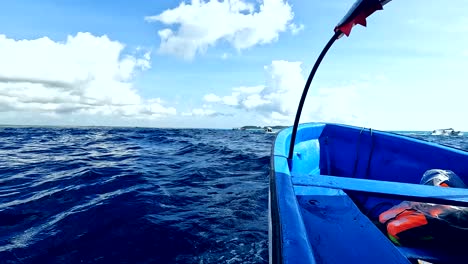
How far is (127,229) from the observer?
3834 millimetres

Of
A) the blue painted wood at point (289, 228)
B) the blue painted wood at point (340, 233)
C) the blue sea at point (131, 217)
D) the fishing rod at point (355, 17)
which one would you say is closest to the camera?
the blue painted wood at point (289, 228)

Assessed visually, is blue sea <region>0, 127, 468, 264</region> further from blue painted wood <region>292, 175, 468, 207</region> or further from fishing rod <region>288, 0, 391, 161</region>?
fishing rod <region>288, 0, 391, 161</region>

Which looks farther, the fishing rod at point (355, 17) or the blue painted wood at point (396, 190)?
the fishing rod at point (355, 17)

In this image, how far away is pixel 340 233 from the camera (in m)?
1.76

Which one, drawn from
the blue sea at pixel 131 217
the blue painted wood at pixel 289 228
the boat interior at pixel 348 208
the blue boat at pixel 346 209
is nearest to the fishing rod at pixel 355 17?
the blue boat at pixel 346 209

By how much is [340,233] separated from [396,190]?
0.84 m

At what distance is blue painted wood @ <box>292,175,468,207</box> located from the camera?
2.11 m

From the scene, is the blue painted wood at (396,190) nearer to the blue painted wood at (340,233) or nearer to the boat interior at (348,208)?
the boat interior at (348,208)

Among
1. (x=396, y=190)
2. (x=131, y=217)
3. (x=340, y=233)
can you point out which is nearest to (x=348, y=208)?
(x=340, y=233)

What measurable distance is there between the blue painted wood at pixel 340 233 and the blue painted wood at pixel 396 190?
0.13 m

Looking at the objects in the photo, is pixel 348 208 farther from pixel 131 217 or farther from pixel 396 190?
pixel 131 217

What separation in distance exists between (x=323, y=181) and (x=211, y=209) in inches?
106

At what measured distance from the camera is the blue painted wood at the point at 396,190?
211cm

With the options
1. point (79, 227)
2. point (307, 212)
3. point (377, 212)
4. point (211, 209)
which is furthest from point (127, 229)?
point (377, 212)
